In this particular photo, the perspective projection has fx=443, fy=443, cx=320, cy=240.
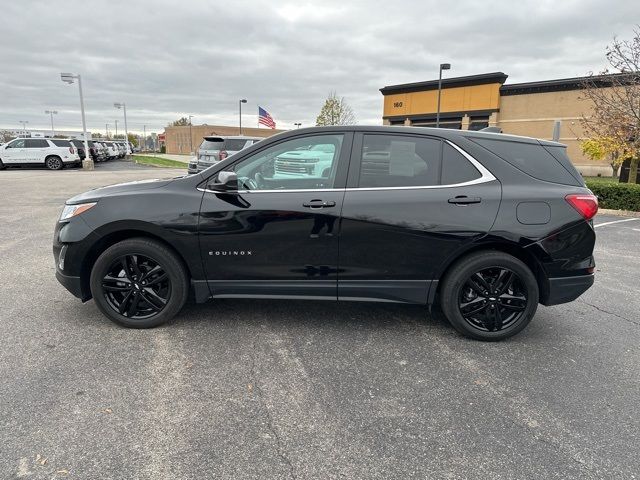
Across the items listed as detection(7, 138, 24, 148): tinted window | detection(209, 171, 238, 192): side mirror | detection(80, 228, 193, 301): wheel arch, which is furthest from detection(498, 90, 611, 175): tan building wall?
detection(80, 228, 193, 301): wheel arch

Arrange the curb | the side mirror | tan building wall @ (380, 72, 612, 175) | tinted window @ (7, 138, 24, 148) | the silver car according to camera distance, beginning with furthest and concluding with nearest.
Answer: tan building wall @ (380, 72, 612, 175), tinted window @ (7, 138, 24, 148), the silver car, the curb, the side mirror

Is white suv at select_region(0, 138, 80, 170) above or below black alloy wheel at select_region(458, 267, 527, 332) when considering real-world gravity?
above

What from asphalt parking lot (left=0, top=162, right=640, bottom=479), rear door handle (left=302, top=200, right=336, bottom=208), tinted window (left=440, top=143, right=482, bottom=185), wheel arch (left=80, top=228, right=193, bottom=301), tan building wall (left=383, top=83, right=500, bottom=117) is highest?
tan building wall (left=383, top=83, right=500, bottom=117)

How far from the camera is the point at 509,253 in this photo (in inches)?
147

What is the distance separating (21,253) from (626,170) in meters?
21.1

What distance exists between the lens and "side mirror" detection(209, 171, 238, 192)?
348 cm

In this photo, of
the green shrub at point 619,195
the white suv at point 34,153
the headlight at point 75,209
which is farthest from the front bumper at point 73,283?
the white suv at point 34,153

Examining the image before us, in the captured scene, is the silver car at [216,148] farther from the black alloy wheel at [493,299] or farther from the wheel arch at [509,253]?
the black alloy wheel at [493,299]

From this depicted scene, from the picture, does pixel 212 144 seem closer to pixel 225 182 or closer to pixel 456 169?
pixel 225 182

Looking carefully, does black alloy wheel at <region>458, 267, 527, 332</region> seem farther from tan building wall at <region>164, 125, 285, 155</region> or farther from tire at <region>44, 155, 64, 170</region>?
tan building wall at <region>164, 125, 285, 155</region>

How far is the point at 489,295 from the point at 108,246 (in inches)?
128

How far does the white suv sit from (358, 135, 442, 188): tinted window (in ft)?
86.1

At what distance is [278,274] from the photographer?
370 centimetres

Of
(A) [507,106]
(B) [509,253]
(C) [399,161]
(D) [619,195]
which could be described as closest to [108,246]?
(C) [399,161]
